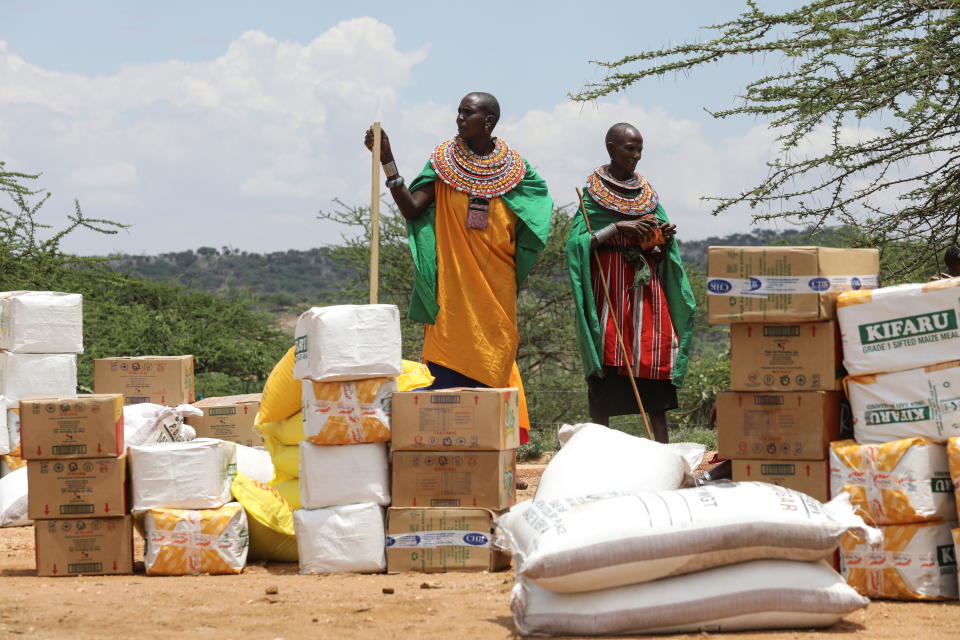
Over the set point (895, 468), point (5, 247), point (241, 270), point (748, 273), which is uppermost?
point (241, 270)

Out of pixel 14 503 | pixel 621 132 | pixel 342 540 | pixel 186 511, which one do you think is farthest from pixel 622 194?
pixel 14 503

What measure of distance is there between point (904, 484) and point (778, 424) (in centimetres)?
54

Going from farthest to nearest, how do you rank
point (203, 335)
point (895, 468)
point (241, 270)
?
point (241, 270), point (203, 335), point (895, 468)

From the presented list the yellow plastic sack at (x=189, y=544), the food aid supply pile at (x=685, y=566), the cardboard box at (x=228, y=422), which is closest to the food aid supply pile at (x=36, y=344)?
the cardboard box at (x=228, y=422)

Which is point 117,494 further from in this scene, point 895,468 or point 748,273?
point 895,468

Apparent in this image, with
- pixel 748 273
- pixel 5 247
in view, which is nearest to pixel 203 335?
pixel 5 247

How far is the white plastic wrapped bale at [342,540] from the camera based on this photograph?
16.7 feet

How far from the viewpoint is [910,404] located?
14.0 ft

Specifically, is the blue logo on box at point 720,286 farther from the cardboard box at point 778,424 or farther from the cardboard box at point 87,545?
the cardboard box at point 87,545

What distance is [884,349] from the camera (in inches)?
170

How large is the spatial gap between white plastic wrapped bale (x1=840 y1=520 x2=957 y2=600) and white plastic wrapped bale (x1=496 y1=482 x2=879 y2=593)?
1.29ft

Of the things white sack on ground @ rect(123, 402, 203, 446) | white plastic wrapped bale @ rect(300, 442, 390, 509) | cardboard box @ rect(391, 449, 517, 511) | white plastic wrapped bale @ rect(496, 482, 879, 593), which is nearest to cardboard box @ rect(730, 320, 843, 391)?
white plastic wrapped bale @ rect(496, 482, 879, 593)

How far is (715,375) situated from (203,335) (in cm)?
625

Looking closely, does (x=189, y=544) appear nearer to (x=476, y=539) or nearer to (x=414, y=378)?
(x=476, y=539)
